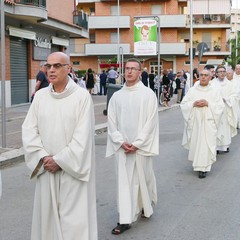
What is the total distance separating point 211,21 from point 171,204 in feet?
193

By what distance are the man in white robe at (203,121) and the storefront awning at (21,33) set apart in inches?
599

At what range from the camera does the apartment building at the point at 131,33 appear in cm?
5788

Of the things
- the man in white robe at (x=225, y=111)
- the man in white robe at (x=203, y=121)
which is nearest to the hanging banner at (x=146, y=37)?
the man in white robe at (x=225, y=111)

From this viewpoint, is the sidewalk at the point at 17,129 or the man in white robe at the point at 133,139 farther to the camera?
the sidewalk at the point at 17,129

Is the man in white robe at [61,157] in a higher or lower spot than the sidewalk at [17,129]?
higher

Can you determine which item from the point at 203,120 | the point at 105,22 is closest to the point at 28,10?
the point at 203,120

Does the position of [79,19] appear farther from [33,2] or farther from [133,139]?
[133,139]

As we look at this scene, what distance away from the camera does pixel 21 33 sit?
2359 cm

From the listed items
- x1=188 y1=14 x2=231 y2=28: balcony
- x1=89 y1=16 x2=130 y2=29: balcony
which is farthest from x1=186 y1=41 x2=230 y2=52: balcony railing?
x1=89 y1=16 x2=130 y2=29: balcony

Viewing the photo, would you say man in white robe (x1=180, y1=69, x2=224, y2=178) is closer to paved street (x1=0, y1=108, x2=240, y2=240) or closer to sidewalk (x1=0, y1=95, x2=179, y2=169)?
paved street (x1=0, y1=108, x2=240, y2=240)

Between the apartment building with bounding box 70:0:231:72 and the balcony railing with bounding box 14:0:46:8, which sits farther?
the apartment building with bounding box 70:0:231:72

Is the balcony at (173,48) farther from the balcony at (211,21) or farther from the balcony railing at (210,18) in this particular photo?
the balcony railing at (210,18)

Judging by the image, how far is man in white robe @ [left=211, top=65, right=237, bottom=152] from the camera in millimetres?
11242

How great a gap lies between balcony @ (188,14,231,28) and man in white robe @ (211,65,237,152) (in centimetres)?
5181
